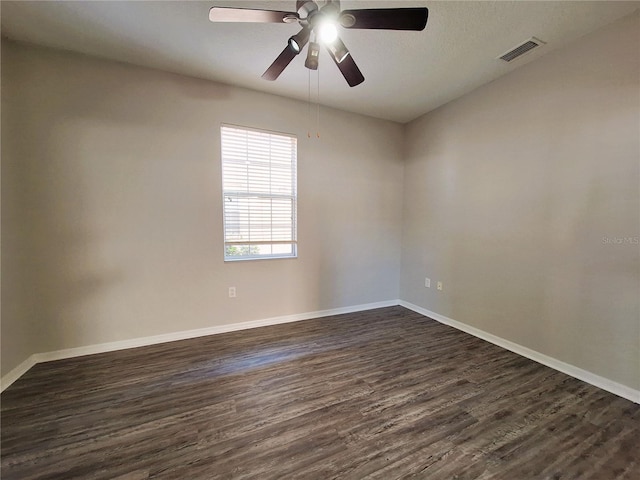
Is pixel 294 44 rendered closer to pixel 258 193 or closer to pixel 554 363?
pixel 258 193

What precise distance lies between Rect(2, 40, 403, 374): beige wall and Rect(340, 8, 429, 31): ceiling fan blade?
1807 mm

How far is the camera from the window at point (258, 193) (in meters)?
2.93

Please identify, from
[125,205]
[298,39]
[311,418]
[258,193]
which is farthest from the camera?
[258,193]

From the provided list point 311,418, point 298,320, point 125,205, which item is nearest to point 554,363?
point 311,418

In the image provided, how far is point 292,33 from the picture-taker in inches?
80.2

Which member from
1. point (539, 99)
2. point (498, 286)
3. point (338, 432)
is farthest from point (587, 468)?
point (539, 99)

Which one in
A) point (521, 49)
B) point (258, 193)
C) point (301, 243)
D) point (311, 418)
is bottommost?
point (311, 418)

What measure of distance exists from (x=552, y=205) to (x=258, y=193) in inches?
117

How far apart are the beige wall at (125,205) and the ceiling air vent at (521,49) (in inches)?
72.8

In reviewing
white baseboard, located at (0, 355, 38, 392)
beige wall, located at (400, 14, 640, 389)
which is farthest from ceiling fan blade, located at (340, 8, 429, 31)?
white baseboard, located at (0, 355, 38, 392)

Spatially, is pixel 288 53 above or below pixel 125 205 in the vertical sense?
above

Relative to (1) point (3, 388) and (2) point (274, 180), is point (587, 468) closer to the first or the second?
(2) point (274, 180)

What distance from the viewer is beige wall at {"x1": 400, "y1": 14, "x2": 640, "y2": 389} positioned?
192 centimetres

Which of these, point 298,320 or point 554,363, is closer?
point 554,363
